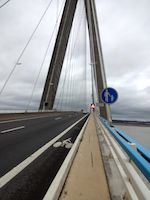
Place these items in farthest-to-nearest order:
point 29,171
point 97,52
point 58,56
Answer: point 58,56
point 97,52
point 29,171

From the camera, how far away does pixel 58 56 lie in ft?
144

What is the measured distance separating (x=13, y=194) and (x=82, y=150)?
422 centimetres

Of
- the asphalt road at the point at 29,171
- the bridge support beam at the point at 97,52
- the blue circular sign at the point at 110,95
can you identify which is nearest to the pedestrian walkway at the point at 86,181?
the asphalt road at the point at 29,171

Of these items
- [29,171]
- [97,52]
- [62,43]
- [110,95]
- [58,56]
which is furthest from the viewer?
[58,56]

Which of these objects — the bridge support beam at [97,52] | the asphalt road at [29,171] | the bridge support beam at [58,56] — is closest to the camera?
the asphalt road at [29,171]

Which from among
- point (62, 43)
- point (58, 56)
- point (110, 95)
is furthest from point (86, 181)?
point (58, 56)

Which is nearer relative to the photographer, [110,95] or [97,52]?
[110,95]

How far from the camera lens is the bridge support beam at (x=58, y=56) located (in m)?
40.4

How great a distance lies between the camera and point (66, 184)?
183 inches

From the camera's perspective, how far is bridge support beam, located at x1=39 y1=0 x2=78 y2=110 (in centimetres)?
4041

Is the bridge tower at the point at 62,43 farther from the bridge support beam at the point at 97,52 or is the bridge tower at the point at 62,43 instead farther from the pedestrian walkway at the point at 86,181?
the pedestrian walkway at the point at 86,181

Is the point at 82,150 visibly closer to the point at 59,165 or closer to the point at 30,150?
the point at 30,150

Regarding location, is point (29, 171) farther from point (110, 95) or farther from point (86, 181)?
point (110, 95)

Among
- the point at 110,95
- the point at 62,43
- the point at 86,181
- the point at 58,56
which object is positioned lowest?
the point at 86,181
